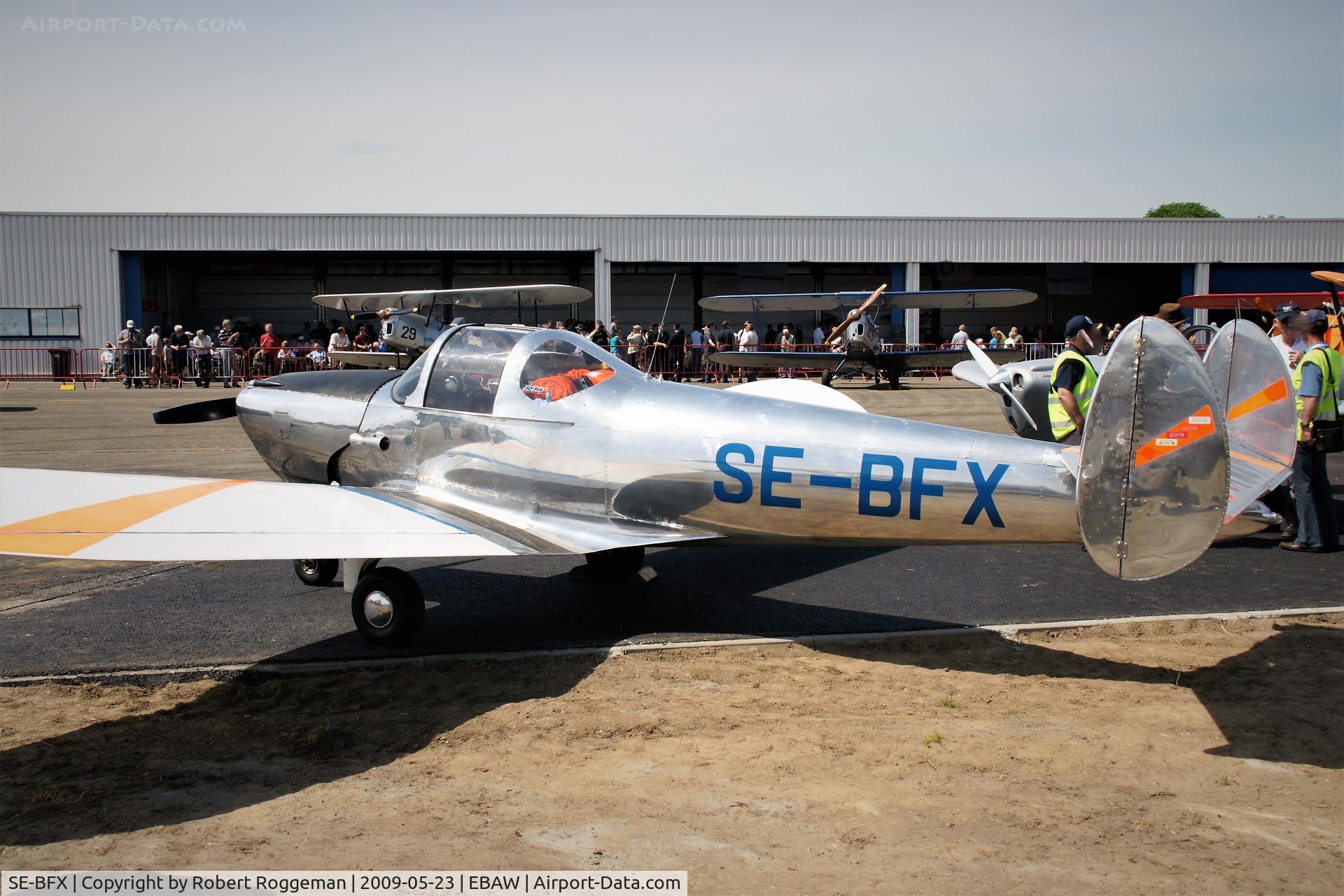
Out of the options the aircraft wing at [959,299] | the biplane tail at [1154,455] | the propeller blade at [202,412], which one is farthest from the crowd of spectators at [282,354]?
the biplane tail at [1154,455]

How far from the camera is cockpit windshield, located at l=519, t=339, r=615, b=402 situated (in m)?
5.97

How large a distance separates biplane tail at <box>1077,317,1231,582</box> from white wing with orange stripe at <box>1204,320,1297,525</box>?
769 mm

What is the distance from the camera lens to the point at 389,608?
5770mm

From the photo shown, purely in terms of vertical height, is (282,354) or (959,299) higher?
(959,299)

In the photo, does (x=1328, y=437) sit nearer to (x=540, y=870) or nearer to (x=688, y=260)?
(x=540, y=870)

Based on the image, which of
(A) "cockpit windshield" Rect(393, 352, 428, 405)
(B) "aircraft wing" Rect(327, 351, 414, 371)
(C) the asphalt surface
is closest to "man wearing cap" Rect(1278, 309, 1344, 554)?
(C) the asphalt surface

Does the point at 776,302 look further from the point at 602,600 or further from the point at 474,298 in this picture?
the point at 602,600

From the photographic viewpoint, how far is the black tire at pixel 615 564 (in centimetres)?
716

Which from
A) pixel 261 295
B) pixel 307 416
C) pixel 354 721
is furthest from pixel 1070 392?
pixel 261 295

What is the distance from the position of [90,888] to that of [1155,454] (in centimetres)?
432

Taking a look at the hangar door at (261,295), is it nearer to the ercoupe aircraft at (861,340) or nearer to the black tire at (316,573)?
the ercoupe aircraft at (861,340)

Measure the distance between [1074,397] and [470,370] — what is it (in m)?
4.27

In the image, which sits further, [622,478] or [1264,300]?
[1264,300]

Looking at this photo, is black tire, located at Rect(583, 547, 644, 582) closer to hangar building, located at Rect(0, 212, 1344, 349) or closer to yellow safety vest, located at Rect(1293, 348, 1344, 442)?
yellow safety vest, located at Rect(1293, 348, 1344, 442)
